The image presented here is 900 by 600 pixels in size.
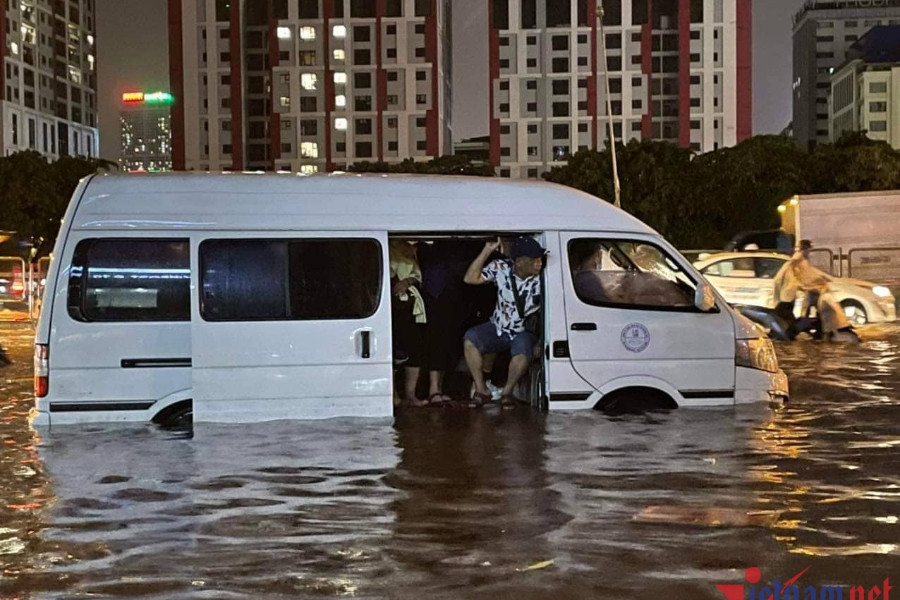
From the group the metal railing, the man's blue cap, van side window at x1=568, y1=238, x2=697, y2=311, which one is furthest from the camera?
the metal railing

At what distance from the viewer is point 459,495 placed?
7.98 m

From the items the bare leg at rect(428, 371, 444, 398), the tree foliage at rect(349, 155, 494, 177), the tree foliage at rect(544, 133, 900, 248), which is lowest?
the bare leg at rect(428, 371, 444, 398)

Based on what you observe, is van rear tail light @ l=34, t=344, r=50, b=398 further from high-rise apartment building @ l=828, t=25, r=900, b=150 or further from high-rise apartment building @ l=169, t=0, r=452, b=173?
high-rise apartment building @ l=828, t=25, r=900, b=150

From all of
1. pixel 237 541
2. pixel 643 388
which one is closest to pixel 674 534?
pixel 237 541

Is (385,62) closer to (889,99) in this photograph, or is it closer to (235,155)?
(235,155)

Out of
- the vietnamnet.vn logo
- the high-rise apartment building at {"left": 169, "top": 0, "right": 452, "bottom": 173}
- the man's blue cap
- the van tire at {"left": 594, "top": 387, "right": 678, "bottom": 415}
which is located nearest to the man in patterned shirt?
the man's blue cap

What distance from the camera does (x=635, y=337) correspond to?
10086mm

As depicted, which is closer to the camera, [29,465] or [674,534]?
[674,534]

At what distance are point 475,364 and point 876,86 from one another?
157508mm

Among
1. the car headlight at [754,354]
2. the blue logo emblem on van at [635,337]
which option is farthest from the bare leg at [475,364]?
the car headlight at [754,354]

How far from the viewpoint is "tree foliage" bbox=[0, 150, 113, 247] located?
253 feet

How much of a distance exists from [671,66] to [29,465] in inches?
4117

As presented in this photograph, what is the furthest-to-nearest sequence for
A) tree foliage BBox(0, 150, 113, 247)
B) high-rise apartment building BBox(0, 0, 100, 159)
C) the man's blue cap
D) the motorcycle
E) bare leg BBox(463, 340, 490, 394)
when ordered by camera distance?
high-rise apartment building BBox(0, 0, 100, 159) < tree foliage BBox(0, 150, 113, 247) < the motorcycle < bare leg BBox(463, 340, 490, 394) < the man's blue cap

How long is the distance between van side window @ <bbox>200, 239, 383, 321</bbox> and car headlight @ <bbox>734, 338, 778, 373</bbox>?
10.6 ft
